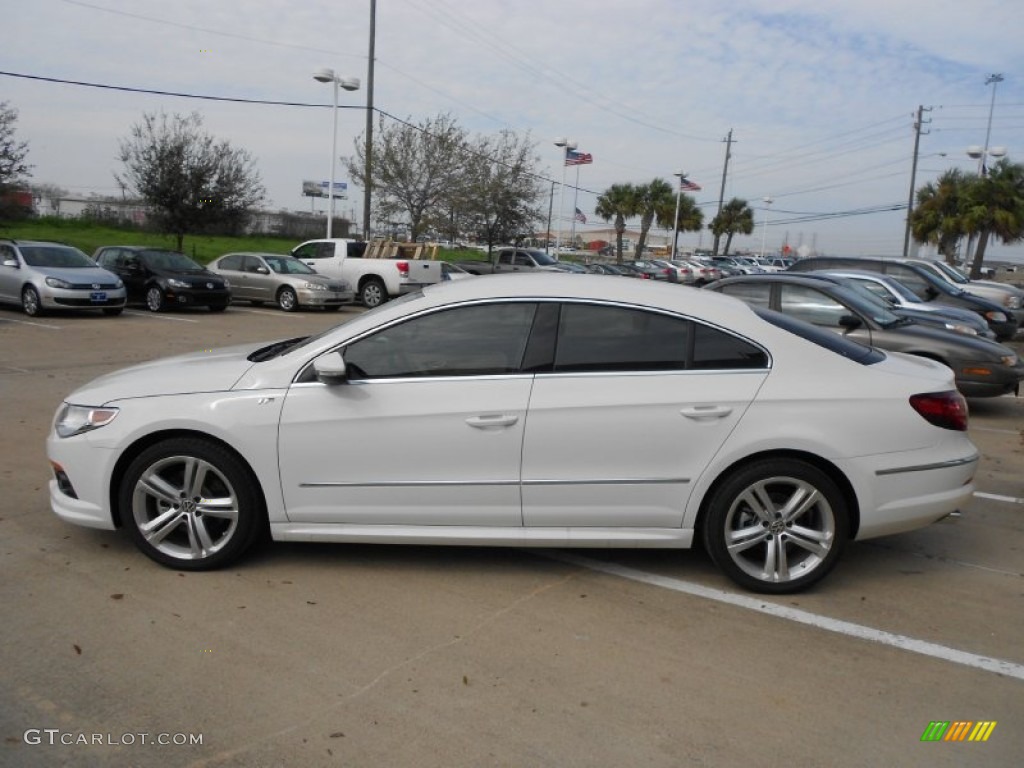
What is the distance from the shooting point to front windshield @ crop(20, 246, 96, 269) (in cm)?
1764

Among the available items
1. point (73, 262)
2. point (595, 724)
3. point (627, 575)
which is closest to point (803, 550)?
point (627, 575)

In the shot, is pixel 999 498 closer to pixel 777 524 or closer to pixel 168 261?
pixel 777 524

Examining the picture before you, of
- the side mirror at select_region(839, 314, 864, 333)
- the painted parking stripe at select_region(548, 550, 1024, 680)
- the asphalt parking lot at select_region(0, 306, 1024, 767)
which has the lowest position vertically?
the asphalt parking lot at select_region(0, 306, 1024, 767)

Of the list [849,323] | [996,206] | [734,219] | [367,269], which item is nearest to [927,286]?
[849,323]

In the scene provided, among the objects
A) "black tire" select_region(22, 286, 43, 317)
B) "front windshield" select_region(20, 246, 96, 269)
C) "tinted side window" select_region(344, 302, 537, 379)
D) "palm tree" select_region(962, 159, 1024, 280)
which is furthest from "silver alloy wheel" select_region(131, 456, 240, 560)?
"palm tree" select_region(962, 159, 1024, 280)

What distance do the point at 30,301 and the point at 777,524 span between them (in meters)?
16.8

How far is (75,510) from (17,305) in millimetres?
15564

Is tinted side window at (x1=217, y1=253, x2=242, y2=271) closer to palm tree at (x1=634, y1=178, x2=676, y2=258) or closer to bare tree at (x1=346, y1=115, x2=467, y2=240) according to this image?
bare tree at (x1=346, y1=115, x2=467, y2=240)

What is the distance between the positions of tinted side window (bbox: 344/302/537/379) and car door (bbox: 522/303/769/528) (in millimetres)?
256

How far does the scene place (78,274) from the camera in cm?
1730

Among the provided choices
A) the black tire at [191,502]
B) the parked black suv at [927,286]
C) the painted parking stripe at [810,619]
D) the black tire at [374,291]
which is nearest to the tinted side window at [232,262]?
the black tire at [374,291]

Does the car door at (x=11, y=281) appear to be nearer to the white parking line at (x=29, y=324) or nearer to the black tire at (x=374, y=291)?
the white parking line at (x=29, y=324)

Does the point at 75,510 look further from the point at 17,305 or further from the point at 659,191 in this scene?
the point at 659,191

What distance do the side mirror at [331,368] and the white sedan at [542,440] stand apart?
0.04 feet
